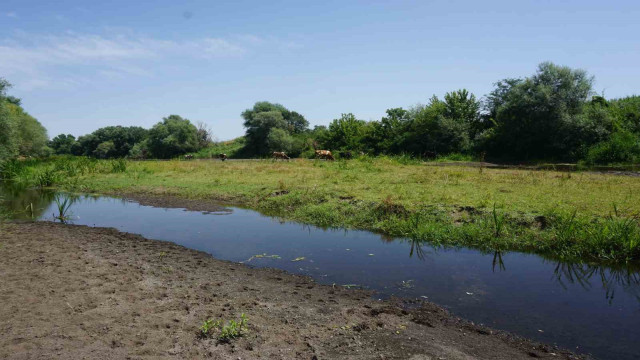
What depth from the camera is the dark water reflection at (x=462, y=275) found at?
5961mm

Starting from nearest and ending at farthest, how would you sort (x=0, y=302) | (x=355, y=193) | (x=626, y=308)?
1. (x=0, y=302)
2. (x=626, y=308)
3. (x=355, y=193)

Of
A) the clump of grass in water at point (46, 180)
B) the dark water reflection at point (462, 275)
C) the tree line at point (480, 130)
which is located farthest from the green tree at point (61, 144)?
the dark water reflection at point (462, 275)

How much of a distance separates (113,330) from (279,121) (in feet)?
156

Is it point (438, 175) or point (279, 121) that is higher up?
point (279, 121)

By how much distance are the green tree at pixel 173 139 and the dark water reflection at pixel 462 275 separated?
46.9 metres

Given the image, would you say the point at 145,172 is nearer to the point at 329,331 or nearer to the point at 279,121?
the point at 329,331

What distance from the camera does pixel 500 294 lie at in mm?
7188

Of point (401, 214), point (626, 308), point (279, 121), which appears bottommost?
point (626, 308)

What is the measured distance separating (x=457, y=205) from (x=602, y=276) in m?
4.47

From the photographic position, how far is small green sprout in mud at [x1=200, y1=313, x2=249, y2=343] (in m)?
4.93

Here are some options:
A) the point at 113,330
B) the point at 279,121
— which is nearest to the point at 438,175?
the point at 113,330

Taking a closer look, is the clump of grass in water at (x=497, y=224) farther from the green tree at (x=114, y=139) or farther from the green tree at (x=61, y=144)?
the green tree at (x=61, y=144)

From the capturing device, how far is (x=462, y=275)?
807 centimetres

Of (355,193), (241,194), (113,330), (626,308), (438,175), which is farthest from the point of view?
(438,175)
